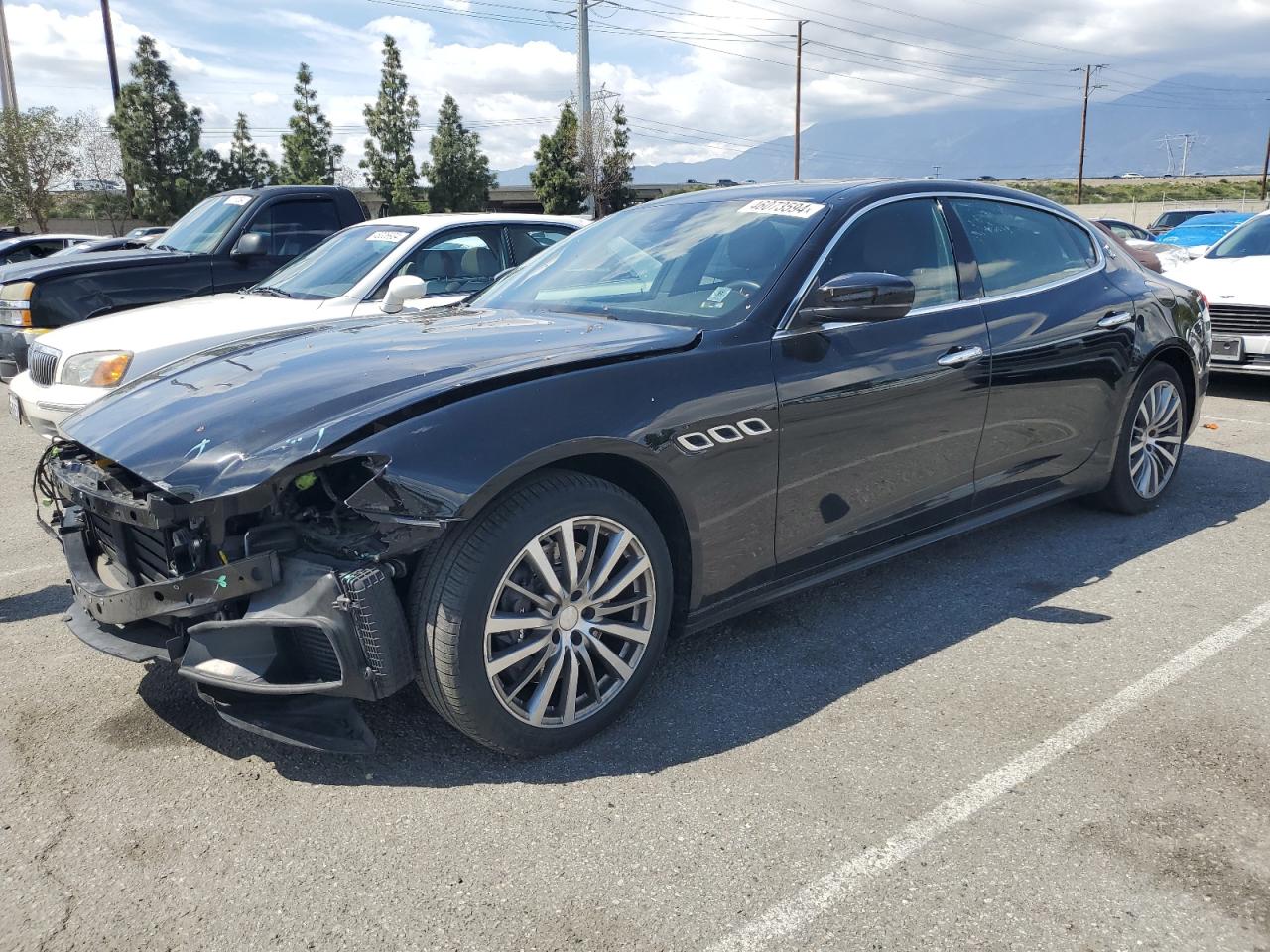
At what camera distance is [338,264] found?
Answer: 22.4ft

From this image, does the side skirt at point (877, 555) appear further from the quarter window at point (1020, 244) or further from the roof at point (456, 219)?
the roof at point (456, 219)

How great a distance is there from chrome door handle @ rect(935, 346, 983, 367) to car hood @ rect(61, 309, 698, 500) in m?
1.15

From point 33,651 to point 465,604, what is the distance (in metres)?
2.15

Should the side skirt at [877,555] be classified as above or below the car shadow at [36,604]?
above

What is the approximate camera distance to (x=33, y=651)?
3674mm

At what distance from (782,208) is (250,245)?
5553mm

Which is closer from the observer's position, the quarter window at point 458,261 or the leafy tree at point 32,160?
the quarter window at point 458,261

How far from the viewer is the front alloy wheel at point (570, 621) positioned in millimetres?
2684

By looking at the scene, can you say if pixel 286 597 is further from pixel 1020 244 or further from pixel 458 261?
pixel 458 261

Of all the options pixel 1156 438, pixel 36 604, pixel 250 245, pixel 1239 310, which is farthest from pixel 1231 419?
pixel 36 604

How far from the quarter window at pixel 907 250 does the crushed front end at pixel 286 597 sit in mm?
1880

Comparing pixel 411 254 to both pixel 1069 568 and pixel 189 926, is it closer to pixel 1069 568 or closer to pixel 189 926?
pixel 1069 568

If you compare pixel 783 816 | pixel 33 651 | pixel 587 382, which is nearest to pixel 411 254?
pixel 33 651

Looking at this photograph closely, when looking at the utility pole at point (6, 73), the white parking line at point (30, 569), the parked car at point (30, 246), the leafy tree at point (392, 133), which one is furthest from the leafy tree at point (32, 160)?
the white parking line at point (30, 569)
